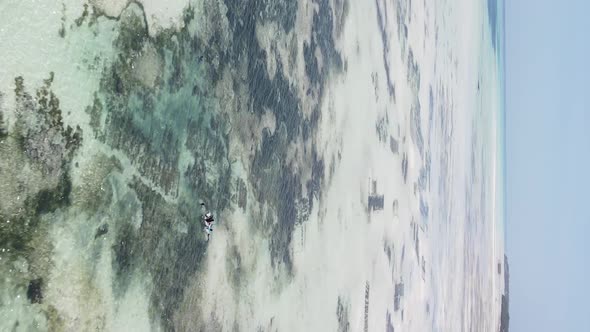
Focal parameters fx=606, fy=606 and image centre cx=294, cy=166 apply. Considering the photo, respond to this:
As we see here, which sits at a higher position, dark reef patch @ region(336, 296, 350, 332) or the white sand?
the white sand

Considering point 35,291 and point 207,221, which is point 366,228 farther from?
point 35,291

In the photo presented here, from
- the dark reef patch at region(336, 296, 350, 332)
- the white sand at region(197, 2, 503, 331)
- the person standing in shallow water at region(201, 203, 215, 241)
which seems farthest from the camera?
the dark reef patch at region(336, 296, 350, 332)

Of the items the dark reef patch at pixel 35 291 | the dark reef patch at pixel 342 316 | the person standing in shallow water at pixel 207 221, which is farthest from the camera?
the dark reef patch at pixel 342 316

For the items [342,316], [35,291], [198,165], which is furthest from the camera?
[342,316]

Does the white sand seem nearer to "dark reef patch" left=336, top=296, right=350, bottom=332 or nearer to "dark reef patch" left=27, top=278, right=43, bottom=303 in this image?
"dark reef patch" left=336, top=296, right=350, bottom=332

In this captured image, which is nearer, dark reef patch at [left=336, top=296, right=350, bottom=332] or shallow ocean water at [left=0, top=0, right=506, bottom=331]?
shallow ocean water at [left=0, top=0, right=506, bottom=331]

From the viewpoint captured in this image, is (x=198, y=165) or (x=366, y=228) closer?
(x=198, y=165)

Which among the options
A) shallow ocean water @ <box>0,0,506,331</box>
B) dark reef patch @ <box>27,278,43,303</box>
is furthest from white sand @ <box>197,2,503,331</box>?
dark reef patch @ <box>27,278,43,303</box>

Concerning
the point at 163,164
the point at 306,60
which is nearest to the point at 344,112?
the point at 306,60

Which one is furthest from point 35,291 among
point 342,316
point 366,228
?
point 366,228

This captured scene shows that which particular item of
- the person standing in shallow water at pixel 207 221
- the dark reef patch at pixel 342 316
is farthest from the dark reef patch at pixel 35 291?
the dark reef patch at pixel 342 316

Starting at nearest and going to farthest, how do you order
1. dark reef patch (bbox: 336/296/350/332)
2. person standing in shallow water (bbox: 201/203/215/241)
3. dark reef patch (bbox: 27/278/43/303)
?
dark reef patch (bbox: 27/278/43/303) → person standing in shallow water (bbox: 201/203/215/241) → dark reef patch (bbox: 336/296/350/332)

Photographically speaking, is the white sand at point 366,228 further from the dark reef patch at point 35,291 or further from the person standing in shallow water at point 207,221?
the dark reef patch at point 35,291

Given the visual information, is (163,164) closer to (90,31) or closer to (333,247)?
(90,31)
